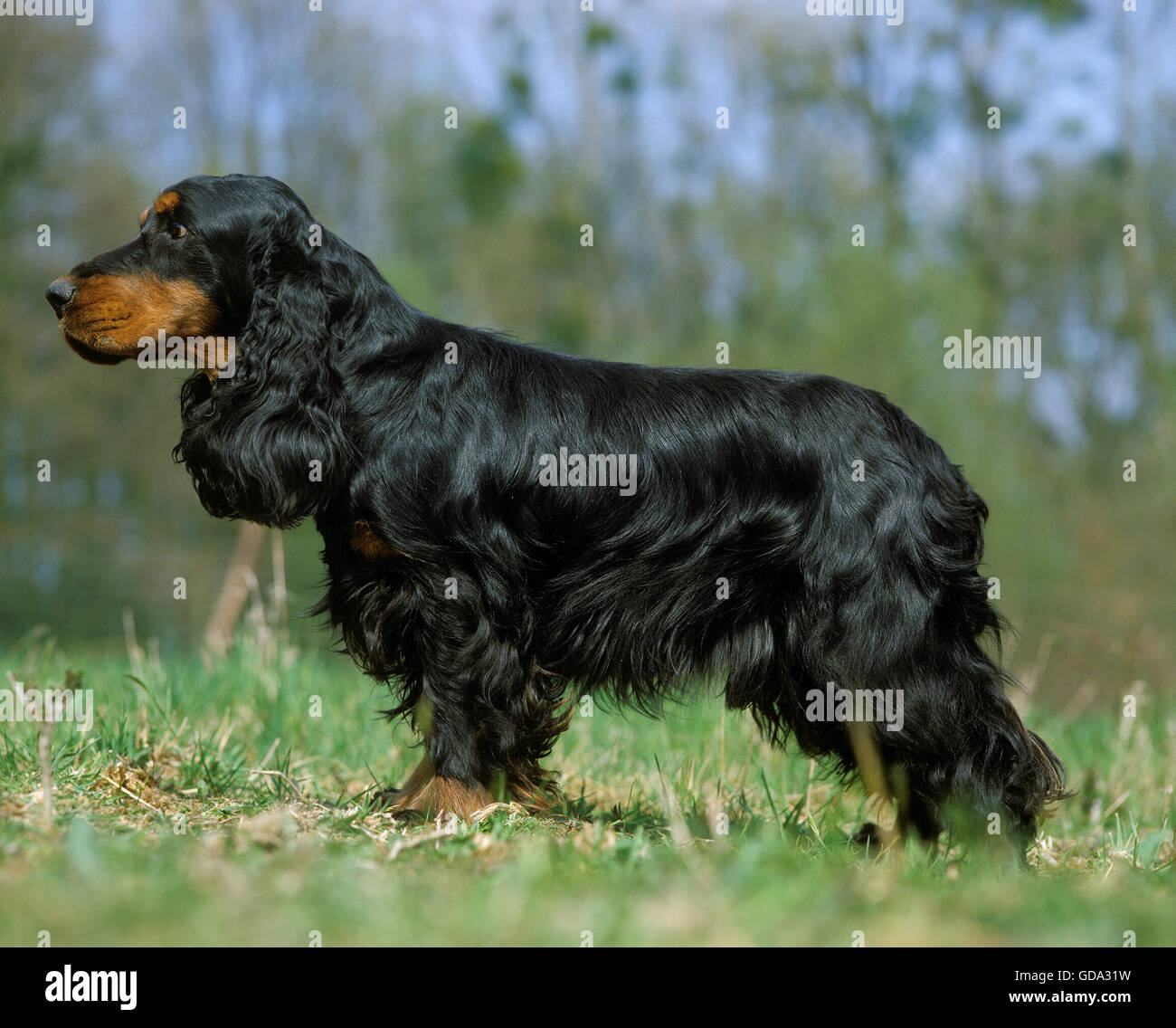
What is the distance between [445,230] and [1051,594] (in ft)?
38.2

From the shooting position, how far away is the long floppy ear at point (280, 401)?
3.79 m

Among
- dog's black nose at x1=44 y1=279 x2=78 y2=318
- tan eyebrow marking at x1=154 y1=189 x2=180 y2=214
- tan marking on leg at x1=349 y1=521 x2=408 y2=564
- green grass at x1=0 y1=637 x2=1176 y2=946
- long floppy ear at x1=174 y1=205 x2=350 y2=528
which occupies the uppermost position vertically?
tan eyebrow marking at x1=154 y1=189 x2=180 y2=214

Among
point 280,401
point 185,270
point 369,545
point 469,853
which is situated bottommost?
point 469,853

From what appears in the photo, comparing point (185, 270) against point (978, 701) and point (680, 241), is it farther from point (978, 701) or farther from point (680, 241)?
point (680, 241)

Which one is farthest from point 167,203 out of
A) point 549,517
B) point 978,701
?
point 978,701

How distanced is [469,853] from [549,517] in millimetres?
1245

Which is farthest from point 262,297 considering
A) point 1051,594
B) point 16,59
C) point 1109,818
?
point 16,59

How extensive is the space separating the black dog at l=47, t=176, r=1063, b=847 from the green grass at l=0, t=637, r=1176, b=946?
387 mm

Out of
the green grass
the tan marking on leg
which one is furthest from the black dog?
the green grass

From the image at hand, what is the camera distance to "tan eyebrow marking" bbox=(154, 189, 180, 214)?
390 centimetres

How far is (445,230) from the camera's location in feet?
64.4

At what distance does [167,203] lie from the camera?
3.90 meters

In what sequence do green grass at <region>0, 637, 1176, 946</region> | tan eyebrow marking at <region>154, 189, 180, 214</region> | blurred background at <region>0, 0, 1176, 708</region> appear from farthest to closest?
blurred background at <region>0, 0, 1176, 708</region> < tan eyebrow marking at <region>154, 189, 180, 214</region> < green grass at <region>0, 637, 1176, 946</region>

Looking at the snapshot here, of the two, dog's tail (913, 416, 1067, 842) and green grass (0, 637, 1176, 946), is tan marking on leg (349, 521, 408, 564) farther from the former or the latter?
dog's tail (913, 416, 1067, 842)
